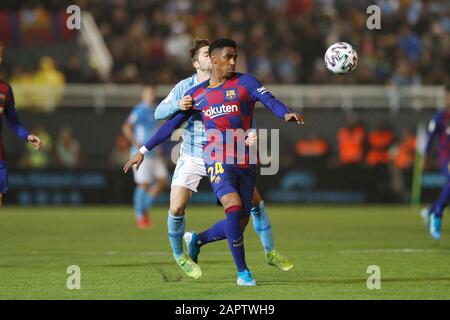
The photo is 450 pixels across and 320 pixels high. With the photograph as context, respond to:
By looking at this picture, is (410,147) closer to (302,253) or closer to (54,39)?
(54,39)

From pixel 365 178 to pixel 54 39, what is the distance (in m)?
8.95

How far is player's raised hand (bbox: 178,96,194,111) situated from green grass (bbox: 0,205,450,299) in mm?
1733

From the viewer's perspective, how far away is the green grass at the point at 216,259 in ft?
31.3

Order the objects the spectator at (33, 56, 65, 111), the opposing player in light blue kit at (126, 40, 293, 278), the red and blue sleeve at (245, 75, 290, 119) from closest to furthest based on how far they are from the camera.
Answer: the red and blue sleeve at (245, 75, 290, 119), the opposing player in light blue kit at (126, 40, 293, 278), the spectator at (33, 56, 65, 111)

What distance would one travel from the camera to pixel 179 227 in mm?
11062

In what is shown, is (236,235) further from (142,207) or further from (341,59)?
(142,207)

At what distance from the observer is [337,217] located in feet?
69.7

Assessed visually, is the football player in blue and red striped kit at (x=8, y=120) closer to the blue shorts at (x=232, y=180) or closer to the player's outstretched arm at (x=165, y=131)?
the player's outstretched arm at (x=165, y=131)

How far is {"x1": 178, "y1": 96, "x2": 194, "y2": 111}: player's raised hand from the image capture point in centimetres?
1027

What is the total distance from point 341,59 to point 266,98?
146 centimetres

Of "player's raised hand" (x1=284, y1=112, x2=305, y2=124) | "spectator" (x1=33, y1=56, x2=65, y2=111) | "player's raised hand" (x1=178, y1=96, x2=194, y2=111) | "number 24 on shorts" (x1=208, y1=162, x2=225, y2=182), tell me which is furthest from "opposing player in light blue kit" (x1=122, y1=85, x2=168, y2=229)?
"player's raised hand" (x1=284, y1=112, x2=305, y2=124)

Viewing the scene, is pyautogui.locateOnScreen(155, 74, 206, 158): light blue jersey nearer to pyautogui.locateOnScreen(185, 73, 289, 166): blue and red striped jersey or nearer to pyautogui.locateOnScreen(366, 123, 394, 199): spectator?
pyautogui.locateOnScreen(185, 73, 289, 166): blue and red striped jersey

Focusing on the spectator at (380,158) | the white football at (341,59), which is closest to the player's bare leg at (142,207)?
the spectator at (380,158)

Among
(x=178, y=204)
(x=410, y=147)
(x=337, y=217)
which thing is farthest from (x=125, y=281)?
(x=410, y=147)
